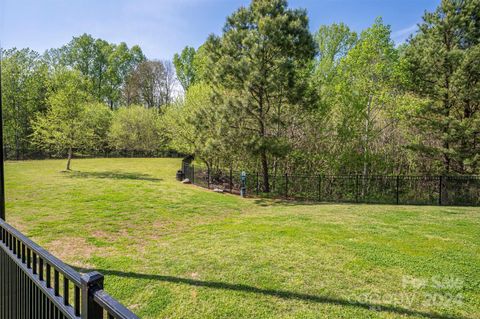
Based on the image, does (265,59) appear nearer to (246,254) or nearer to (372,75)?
(372,75)

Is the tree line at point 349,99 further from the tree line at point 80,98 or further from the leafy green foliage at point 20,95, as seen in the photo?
the leafy green foliage at point 20,95

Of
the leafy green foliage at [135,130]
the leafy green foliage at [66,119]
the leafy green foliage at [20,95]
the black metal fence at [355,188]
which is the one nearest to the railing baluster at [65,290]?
the black metal fence at [355,188]

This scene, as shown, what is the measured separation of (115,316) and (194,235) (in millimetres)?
5114

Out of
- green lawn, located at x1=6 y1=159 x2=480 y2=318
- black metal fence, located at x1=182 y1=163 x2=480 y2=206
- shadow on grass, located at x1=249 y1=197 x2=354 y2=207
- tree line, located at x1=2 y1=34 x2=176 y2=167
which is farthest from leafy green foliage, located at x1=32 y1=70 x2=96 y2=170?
shadow on grass, located at x1=249 y1=197 x2=354 y2=207

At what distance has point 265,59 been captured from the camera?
12414 millimetres

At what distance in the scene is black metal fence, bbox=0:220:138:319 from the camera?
4.68 ft

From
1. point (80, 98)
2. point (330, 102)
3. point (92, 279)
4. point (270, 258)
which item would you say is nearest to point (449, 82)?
point (330, 102)

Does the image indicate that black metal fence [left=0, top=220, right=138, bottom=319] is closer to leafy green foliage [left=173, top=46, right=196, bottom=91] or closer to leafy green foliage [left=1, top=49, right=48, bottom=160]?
leafy green foliage [left=1, top=49, right=48, bottom=160]

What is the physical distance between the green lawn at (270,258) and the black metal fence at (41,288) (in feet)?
4.26

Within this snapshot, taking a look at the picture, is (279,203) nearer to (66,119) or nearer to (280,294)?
(280,294)

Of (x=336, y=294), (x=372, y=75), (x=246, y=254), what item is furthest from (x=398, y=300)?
(x=372, y=75)

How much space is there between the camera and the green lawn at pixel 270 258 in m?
3.42

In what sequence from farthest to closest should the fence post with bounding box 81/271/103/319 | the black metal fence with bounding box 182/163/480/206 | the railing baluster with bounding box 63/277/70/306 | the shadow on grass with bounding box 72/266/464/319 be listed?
the black metal fence with bounding box 182/163/480/206 < the shadow on grass with bounding box 72/266/464/319 < the railing baluster with bounding box 63/277/70/306 < the fence post with bounding box 81/271/103/319

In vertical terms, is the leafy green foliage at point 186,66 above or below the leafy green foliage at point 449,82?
above
